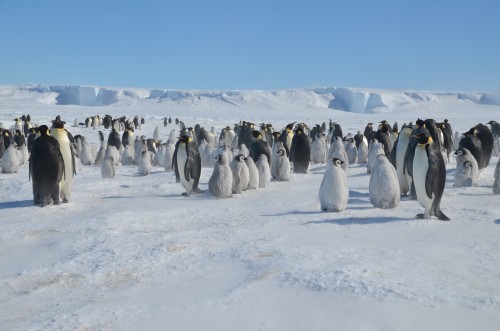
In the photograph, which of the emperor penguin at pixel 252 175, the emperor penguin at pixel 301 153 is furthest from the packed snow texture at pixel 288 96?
the emperor penguin at pixel 252 175

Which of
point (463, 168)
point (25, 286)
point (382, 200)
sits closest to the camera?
point (25, 286)

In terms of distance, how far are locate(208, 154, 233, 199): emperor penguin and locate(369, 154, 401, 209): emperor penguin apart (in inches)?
85.8

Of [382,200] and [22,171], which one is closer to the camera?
[382,200]

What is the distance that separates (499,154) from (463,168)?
7.05 meters

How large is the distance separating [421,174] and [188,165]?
145 inches

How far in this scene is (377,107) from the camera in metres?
85.2

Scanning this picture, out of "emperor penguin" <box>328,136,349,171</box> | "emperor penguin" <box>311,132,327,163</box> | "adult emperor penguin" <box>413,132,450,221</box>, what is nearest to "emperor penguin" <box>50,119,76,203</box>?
"adult emperor penguin" <box>413,132,450,221</box>

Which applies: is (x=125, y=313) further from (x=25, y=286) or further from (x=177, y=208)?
(x=177, y=208)

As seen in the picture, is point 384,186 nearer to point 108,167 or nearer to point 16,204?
point 16,204

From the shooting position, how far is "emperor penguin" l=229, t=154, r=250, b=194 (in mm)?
7941

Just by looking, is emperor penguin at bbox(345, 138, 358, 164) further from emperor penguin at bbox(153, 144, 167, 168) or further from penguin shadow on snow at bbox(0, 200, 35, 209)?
penguin shadow on snow at bbox(0, 200, 35, 209)

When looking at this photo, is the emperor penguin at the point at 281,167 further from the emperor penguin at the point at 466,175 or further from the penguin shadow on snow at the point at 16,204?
the penguin shadow on snow at the point at 16,204

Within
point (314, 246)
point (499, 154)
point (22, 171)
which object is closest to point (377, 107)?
point (499, 154)

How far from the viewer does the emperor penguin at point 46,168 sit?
267 inches
